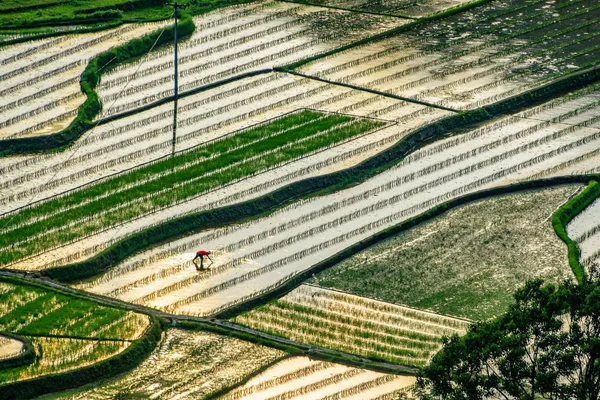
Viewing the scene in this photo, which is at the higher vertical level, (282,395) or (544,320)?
(544,320)

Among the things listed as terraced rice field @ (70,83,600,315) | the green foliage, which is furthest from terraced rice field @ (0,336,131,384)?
the green foliage

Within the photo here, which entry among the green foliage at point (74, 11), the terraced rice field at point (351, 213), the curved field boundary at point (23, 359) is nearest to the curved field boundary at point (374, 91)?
the terraced rice field at point (351, 213)

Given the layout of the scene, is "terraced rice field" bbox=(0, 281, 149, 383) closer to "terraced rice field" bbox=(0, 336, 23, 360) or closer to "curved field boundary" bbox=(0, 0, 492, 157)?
"terraced rice field" bbox=(0, 336, 23, 360)

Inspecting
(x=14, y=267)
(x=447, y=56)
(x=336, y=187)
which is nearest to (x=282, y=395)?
(x=14, y=267)

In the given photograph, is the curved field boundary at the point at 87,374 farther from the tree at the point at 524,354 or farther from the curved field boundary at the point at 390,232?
the tree at the point at 524,354

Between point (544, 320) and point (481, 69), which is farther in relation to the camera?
point (481, 69)

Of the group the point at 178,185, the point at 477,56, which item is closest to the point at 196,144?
the point at 178,185

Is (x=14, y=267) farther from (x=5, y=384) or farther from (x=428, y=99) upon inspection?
(x=428, y=99)
